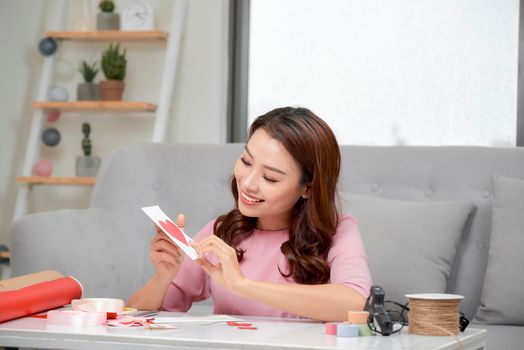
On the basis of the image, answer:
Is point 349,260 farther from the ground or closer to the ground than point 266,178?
closer to the ground

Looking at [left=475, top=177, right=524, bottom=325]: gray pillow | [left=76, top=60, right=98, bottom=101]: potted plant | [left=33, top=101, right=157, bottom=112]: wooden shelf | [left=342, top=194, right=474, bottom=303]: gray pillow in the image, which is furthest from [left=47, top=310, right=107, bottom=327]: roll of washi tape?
[left=76, top=60, right=98, bottom=101]: potted plant

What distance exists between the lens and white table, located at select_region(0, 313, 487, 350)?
4.83 ft

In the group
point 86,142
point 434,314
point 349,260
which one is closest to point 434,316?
point 434,314

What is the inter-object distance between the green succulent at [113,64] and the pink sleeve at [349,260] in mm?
2681

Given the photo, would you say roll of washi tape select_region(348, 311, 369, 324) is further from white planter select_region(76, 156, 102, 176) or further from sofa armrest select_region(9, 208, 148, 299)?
white planter select_region(76, 156, 102, 176)

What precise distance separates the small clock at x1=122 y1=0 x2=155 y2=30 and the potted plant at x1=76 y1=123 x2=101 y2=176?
564mm

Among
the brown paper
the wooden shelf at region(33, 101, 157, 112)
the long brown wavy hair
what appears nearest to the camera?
the brown paper

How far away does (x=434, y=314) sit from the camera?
5.38ft

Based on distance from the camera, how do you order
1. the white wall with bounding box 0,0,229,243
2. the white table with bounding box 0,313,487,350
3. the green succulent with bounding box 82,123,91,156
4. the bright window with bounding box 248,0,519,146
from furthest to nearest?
the green succulent with bounding box 82,123,91,156, the white wall with bounding box 0,0,229,243, the bright window with bounding box 248,0,519,146, the white table with bounding box 0,313,487,350

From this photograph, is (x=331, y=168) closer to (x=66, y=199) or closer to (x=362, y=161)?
(x=362, y=161)

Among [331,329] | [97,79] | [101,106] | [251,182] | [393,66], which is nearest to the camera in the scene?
[331,329]

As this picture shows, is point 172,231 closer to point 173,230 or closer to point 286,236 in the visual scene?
point 173,230

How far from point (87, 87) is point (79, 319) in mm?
3133

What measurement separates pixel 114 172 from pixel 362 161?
88 cm
